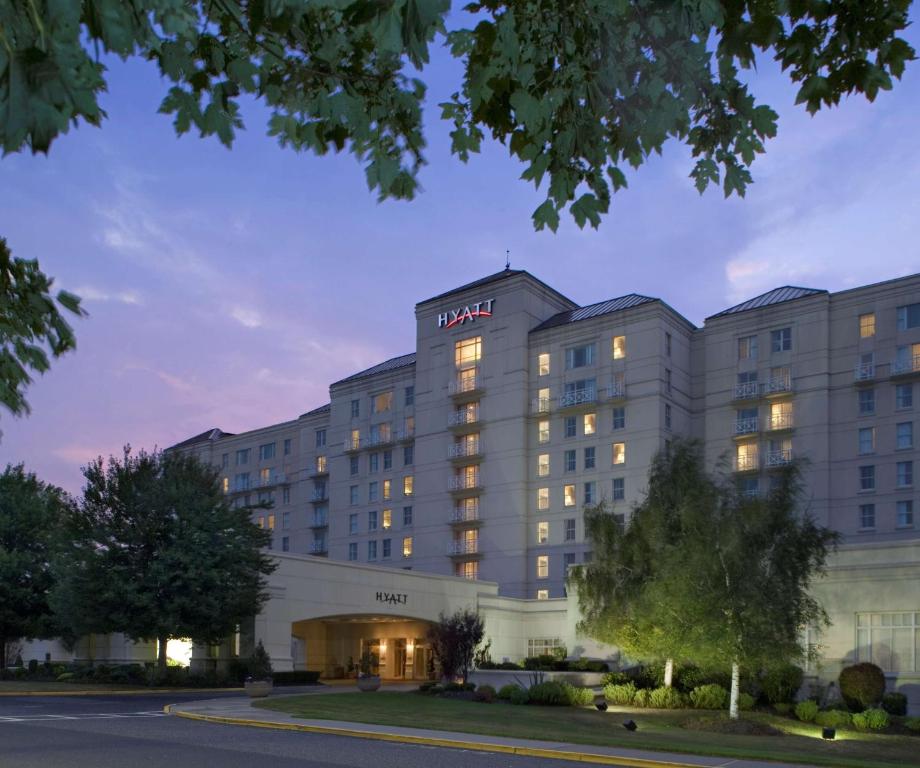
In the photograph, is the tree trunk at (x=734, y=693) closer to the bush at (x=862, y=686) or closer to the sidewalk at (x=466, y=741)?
the bush at (x=862, y=686)

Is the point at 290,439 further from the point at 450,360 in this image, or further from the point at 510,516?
the point at 510,516

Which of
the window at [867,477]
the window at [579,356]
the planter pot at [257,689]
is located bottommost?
the planter pot at [257,689]

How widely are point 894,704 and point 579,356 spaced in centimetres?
4108

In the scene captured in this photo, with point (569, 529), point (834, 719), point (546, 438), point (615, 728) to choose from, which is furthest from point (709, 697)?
point (546, 438)

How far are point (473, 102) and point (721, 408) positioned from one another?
66188 mm

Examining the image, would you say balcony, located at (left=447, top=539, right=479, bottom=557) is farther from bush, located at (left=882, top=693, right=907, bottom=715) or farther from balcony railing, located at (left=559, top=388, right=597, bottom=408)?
bush, located at (left=882, top=693, right=907, bottom=715)

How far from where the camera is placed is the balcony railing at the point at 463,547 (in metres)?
74.7

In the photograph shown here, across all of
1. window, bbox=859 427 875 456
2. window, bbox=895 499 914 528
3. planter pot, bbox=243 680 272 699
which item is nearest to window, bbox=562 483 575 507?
window, bbox=859 427 875 456

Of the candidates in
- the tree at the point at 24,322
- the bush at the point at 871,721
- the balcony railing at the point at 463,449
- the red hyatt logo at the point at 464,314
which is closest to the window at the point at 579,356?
the red hyatt logo at the point at 464,314

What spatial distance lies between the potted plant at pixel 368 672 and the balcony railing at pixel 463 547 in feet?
40.2

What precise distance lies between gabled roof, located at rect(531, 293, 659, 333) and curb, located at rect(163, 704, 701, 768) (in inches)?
1909

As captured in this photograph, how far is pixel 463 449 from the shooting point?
252 feet

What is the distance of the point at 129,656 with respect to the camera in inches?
2375

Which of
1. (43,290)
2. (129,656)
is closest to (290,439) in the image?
(129,656)
